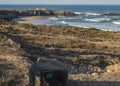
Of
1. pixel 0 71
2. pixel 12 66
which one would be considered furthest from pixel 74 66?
pixel 0 71

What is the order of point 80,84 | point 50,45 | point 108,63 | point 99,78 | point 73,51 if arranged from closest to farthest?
point 80,84 < point 99,78 < point 108,63 < point 73,51 < point 50,45

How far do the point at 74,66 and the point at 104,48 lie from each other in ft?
33.0

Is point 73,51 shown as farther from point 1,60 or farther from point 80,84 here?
point 80,84

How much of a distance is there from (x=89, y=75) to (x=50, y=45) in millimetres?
11079

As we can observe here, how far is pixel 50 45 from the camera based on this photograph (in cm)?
2631

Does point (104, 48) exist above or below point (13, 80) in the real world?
below

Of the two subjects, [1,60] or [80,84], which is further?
[1,60]

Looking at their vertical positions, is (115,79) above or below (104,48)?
above

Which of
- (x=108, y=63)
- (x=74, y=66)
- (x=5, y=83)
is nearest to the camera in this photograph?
(x=5, y=83)

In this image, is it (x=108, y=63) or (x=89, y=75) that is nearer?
(x=89, y=75)

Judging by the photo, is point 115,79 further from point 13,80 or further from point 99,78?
point 13,80

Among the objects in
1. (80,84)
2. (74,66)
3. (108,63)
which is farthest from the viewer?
(108,63)

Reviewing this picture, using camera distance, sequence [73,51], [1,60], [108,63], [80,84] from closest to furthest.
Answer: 1. [80,84]
2. [1,60]
3. [108,63]
4. [73,51]

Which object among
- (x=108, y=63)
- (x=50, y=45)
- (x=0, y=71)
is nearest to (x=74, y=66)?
(x=108, y=63)
